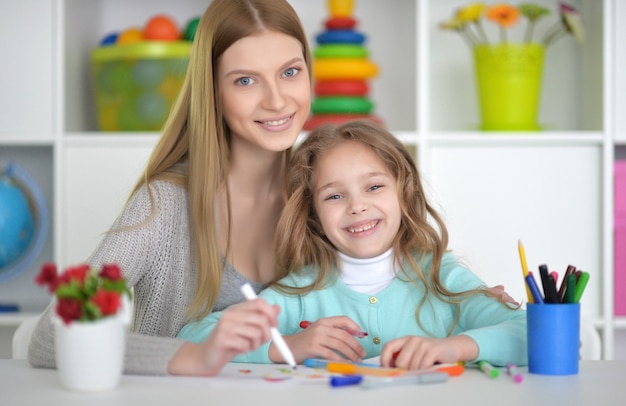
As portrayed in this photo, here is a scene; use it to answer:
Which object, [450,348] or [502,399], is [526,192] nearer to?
[450,348]

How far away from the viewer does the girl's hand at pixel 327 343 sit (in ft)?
4.14

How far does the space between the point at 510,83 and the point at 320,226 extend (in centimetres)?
107

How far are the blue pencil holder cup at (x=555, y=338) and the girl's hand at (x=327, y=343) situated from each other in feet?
0.86

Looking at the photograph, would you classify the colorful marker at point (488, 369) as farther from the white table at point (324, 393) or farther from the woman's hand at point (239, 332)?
the woman's hand at point (239, 332)

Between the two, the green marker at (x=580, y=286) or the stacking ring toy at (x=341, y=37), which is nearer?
the green marker at (x=580, y=286)

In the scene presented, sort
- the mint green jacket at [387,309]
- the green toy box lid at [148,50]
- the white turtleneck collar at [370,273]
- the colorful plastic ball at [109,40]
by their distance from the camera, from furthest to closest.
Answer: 1. the colorful plastic ball at [109,40]
2. the green toy box lid at [148,50]
3. the white turtleneck collar at [370,273]
4. the mint green jacket at [387,309]

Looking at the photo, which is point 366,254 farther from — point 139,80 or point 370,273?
point 139,80

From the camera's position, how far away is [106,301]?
0.97 metres

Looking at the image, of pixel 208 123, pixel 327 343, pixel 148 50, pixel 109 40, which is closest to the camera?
pixel 327 343

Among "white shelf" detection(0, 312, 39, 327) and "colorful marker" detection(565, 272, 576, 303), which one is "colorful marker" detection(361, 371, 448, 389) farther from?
"white shelf" detection(0, 312, 39, 327)

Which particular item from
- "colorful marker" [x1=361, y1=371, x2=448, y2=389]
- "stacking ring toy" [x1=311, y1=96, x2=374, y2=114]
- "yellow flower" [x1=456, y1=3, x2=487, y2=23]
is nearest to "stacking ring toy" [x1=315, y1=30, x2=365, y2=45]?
"stacking ring toy" [x1=311, y1=96, x2=374, y2=114]

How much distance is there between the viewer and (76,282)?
0.98 m

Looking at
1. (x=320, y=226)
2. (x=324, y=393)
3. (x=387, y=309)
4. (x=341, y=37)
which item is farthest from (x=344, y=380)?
(x=341, y=37)

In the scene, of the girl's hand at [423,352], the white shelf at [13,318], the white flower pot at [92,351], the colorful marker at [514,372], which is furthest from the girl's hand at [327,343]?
the white shelf at [13,318]
